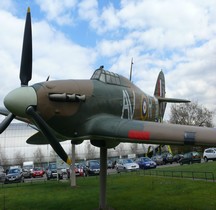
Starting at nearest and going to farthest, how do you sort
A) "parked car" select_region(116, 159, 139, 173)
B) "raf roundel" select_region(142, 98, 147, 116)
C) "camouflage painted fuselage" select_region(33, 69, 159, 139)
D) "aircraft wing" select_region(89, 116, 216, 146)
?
"aircraft wing" select_region(89, 116, 216, 146), "camouflage painted fuselage" select_region(33, 69, 159, 139), "raf roundel" select_region(142, 98, 147, 116), "parked car" select_region(116, 159, 139, 173)

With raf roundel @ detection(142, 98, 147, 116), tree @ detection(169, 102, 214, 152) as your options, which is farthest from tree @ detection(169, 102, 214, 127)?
raf roundel @ detection(142, 98, 147, 116)

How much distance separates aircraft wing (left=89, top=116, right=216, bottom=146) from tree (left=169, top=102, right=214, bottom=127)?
71255 millimetres

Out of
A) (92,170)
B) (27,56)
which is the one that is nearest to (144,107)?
(27,56)

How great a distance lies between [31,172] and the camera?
4438cm

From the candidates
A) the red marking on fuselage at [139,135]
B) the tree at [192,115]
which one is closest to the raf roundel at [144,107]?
the red marking on fuselage at [139,135]

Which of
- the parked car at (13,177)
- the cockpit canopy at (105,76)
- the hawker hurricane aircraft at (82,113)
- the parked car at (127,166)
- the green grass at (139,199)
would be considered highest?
the cockpit canopy at (105,76)

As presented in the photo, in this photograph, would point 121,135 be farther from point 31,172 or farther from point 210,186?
point 31,172

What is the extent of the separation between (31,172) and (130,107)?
36.5 metres

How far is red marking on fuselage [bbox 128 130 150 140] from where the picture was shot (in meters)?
8.20

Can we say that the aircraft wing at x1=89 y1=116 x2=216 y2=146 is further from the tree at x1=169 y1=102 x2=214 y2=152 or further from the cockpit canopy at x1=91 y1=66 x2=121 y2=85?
the tree at x1=169 y1=102 x2=214 y2=152

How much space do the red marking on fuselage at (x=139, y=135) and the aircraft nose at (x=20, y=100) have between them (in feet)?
8.78

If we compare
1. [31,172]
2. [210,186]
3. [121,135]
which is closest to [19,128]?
[31,172]

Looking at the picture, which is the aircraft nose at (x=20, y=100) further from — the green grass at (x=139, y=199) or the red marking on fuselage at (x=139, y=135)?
the green grass at (x=139, y=199)

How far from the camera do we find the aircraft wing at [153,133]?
7902mm
